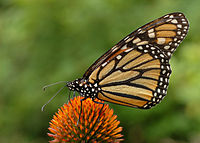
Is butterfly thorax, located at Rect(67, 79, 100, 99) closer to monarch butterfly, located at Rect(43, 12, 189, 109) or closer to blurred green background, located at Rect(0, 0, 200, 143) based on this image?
monarch butterfly, located at Rect(43, 12, 189, 109)

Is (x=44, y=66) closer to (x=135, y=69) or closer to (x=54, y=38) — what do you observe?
(x=54, y=38)

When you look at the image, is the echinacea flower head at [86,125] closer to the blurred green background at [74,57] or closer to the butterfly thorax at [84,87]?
the butterfly thorax at [84,87]

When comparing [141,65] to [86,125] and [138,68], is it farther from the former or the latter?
[86,125]

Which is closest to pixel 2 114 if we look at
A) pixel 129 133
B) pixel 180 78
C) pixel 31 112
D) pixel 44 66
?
pixel 31 112

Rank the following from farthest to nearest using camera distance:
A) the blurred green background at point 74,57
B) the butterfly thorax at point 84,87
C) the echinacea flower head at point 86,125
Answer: the blurred green background at point 74,57 < the butterfly thorax at point 84,87 < the echinacea flower head at point 86,125

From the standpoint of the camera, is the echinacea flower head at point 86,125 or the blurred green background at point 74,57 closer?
the echinacea flower head at point 86,125

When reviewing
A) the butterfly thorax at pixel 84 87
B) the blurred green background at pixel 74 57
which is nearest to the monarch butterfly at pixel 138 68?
the butterfly thorax at pixel 84 87

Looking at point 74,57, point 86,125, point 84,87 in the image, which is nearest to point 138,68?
point 84,87

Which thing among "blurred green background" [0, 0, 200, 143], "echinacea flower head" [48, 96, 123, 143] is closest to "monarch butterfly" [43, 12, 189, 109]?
"echinacea flower head" [48, 96, 123, 143]
